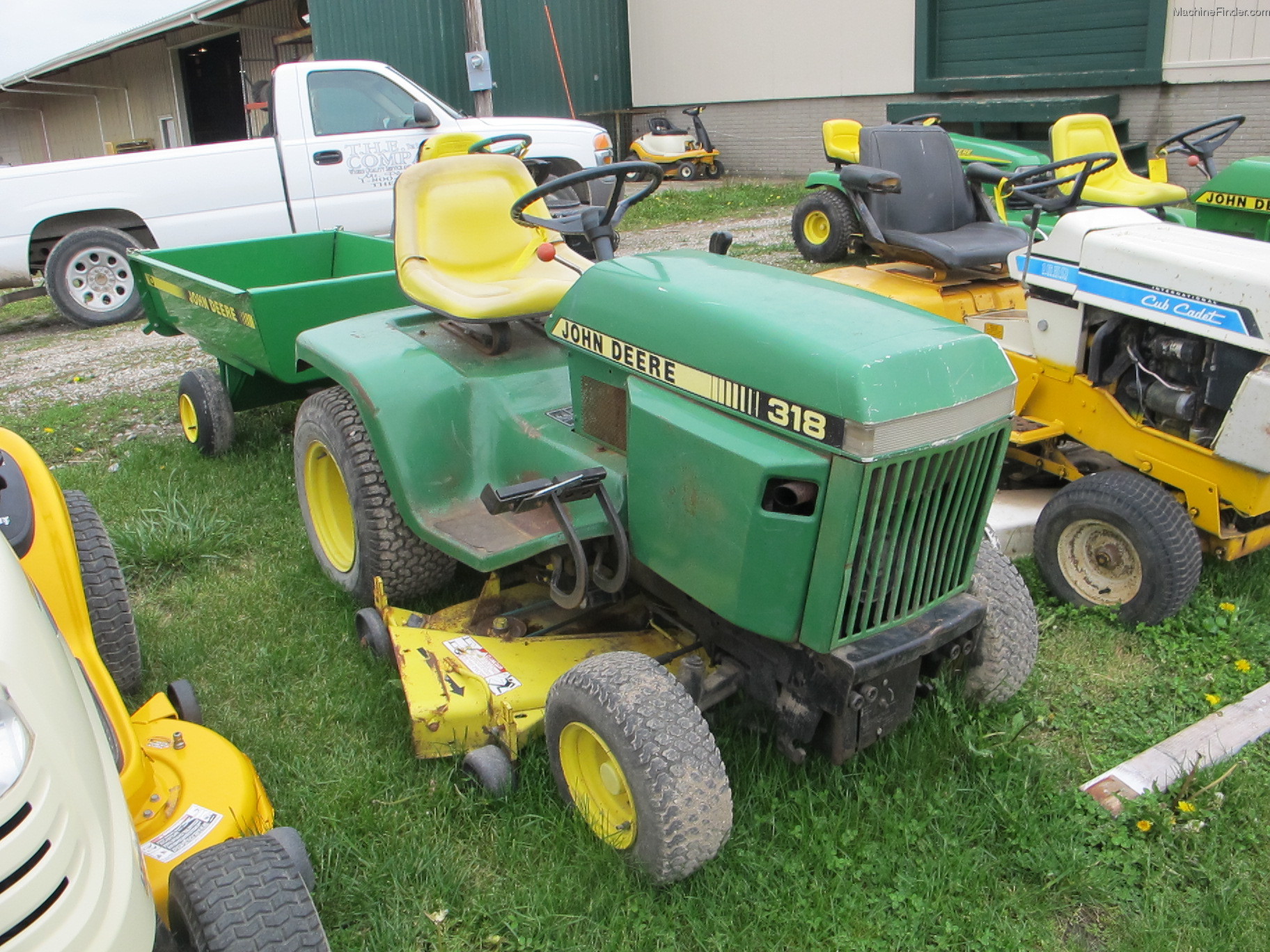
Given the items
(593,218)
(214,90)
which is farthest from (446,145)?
(214,90)

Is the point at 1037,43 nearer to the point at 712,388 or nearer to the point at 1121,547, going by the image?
the point at 1121,547

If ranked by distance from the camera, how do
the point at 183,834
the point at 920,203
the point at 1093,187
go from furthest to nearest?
the point at 1093,187 < the point at 920,203 < the point at 183,834

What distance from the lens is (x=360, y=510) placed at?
3176mm

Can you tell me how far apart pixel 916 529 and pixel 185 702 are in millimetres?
1833

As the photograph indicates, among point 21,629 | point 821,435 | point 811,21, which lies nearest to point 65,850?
point 21,629

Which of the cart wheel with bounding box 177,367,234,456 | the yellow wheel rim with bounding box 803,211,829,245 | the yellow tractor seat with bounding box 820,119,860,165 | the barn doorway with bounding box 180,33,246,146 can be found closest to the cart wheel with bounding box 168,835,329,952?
the cart wheel with bounding box 177,367,234,456

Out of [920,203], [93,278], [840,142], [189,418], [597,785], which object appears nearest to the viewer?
[597,785]

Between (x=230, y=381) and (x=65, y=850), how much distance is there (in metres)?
3.68

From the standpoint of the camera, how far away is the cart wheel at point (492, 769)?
2.53m

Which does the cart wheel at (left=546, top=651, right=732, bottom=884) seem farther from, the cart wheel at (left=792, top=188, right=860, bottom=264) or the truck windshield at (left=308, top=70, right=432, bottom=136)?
the truck windshield at (left=308, top=70, right=432, bottom=136)

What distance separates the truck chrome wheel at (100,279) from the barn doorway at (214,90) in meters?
10.7

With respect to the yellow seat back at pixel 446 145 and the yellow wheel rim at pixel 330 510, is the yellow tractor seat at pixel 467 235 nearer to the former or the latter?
the yellow seat back at pixel 446 145

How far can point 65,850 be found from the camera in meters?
1.32

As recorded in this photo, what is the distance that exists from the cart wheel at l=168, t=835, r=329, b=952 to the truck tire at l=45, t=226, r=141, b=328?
6.77m
